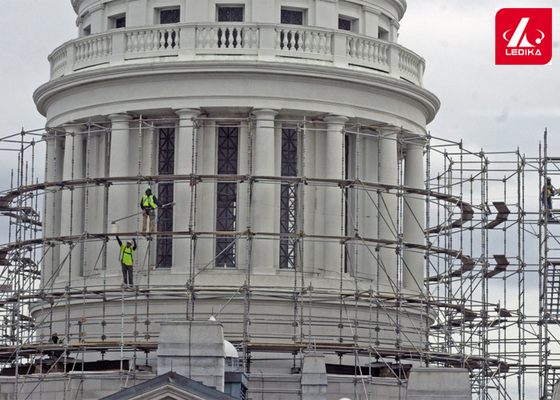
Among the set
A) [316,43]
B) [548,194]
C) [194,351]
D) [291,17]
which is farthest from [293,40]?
[194,351]

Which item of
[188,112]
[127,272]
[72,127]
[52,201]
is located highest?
[188,112]

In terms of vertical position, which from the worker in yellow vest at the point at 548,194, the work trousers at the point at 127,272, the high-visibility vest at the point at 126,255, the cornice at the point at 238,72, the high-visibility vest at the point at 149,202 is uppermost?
the cornice at the point at 238,72

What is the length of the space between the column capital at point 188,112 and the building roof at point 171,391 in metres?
21.3

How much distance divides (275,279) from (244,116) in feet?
20.7

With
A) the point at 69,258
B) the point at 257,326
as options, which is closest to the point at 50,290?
the point at 69,258

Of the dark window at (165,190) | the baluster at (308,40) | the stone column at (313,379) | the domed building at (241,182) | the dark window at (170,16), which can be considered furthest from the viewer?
the dark window at (170,16)

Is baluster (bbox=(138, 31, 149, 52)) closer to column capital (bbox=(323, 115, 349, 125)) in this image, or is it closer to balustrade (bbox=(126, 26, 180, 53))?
balustrade (bbox=(126, 26, 180, 53))

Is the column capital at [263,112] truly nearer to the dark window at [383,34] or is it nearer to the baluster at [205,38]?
the baluster at [205,38]

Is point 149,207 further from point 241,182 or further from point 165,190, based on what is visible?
point 165,190

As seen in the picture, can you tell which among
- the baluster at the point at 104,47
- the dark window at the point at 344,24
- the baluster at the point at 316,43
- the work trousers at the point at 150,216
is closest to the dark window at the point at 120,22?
the baluster at the point at 104,47

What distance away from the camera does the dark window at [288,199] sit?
6806 cm

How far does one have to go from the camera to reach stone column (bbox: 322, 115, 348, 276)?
67.4 meters

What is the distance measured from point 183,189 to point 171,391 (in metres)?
21.3

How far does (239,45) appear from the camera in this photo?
67.8m
